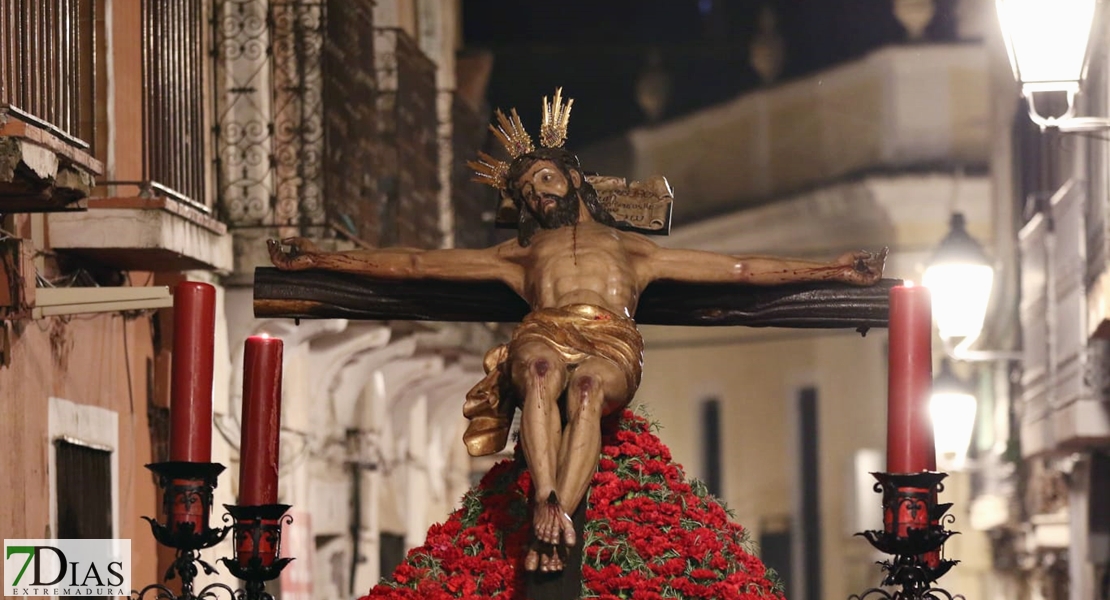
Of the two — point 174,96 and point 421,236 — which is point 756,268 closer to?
point 174,96

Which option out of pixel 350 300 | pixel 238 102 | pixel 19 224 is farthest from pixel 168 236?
pixel 350 300

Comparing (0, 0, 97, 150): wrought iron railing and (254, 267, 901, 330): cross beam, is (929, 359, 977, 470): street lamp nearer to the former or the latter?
(0, 0, 97, 150): wrought iron railing

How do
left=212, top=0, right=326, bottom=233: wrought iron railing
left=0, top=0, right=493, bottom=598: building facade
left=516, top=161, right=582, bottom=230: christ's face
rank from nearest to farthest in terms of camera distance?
left=516, top=161, right=582, bottom=230: christ's face, left=0, top=0, right=493, bottom=598: building facade, left=212, top=0, right=326, bottom=233: wrought iron railing

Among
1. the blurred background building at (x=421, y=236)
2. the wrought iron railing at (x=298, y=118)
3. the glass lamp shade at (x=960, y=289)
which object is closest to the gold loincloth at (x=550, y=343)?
the blurred background building at (x=421, y=236)

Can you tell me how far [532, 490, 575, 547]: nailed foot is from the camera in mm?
7406

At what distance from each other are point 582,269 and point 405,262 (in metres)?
0.70

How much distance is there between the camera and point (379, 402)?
21.6 metres

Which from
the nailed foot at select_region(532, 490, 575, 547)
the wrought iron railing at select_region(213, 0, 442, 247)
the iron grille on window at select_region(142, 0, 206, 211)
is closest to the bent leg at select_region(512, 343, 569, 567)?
the nailed foot at select_region(532, 490, 575, 547)

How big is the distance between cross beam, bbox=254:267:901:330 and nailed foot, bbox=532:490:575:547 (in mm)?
1337

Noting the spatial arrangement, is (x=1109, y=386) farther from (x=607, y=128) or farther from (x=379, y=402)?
(x=607, y=128)

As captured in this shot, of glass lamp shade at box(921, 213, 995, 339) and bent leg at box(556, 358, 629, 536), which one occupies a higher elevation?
glass lamp shade at box(921, 213, 995, 339)

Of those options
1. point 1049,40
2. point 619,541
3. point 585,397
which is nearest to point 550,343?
point 585,397

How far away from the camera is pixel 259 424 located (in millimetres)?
7891

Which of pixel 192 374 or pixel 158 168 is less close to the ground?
pixel 158 168
